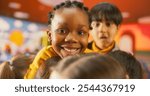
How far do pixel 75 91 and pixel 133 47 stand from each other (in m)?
0.25

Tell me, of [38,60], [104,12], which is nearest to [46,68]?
[38,60]

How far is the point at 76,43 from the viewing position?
1121mm

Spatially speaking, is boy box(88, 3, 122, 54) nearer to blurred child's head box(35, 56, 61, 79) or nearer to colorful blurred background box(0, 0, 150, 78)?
colorful blurred background box(0, 0, 150, 78)

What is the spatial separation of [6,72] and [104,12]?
388mm

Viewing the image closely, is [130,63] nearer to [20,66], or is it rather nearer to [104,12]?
[104,12]

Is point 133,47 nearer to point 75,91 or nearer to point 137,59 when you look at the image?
point 137,59

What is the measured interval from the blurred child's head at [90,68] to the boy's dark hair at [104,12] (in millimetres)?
133

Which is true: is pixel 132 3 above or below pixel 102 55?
above

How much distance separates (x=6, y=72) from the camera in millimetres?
1155

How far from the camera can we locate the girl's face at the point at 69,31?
1.11 meters

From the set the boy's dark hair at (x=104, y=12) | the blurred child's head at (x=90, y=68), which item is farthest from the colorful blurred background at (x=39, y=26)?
the blurred child's head at (x=90, y=68)

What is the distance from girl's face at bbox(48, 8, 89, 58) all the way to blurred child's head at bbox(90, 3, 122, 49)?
3 centimetres

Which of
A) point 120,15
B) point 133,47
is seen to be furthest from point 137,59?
point 120,15

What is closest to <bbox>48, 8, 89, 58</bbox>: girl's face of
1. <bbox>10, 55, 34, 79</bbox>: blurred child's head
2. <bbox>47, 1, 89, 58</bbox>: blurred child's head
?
<bbox>47, 1, 89, 58</bbox>: blurred child's head
